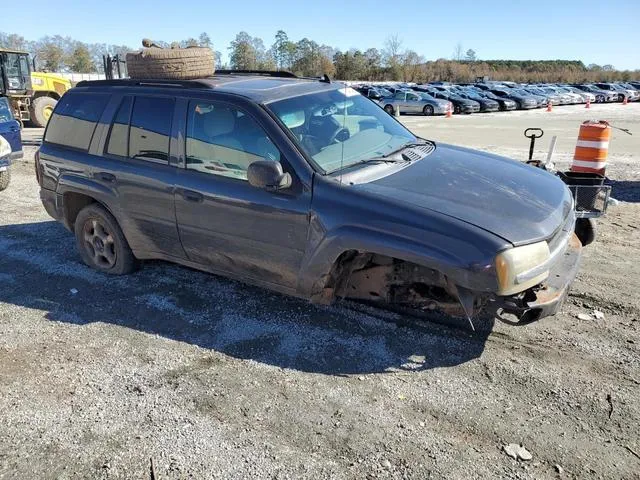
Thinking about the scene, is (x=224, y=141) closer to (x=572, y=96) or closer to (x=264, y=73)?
(x=264, y=73)

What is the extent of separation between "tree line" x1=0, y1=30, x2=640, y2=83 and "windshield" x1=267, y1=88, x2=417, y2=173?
56.4 metres

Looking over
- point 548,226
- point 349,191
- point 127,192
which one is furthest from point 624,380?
→ point 127,192

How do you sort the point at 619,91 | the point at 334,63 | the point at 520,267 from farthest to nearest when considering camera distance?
the point at 334,63, the point at 619,91, the point at 520,267

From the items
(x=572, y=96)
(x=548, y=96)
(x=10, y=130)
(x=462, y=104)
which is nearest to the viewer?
(x=10, y=130)

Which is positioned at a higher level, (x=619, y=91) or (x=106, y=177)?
(x=106, y=177)

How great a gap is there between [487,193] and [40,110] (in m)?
20.9

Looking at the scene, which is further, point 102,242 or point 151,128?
point 102,242

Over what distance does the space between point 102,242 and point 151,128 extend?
1.38 meters

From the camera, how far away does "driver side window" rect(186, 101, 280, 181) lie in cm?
382

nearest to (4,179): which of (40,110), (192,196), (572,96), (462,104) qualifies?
(192,196)

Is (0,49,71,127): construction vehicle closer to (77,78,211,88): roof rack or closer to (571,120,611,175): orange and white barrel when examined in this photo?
(77,78,211,88): roof rack

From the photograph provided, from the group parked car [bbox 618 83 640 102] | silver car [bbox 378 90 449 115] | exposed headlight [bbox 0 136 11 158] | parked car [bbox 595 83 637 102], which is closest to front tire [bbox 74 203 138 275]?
exposed headlight [bbox 0 136 11 158]

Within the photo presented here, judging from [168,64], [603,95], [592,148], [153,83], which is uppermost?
[168,64]

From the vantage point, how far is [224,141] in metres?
3.99
